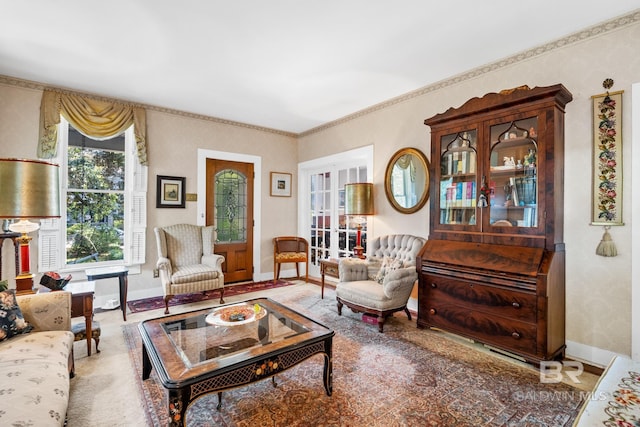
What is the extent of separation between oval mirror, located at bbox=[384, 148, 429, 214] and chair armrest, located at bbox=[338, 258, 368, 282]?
917mm

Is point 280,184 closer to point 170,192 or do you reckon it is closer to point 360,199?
point 170,192

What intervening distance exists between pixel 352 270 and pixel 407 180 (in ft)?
4.39

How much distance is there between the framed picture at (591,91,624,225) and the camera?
7.82 ft

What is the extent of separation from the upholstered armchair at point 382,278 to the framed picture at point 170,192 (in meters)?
2.66

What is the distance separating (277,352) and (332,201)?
3.63 metres

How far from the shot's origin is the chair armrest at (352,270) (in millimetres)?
3631

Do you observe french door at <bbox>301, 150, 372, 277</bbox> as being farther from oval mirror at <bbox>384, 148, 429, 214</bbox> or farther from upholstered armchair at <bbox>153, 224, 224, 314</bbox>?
upholstered armchair at <bbox>153, 224, 224, 314</bbox>

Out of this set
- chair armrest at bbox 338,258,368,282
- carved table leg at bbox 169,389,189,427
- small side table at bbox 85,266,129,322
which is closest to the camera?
carved table leg at bbox 169,389,189,427

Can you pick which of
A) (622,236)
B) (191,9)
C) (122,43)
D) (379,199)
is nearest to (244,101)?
(122,43)

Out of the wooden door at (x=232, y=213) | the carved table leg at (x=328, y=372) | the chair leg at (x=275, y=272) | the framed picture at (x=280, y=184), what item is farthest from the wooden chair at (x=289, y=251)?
the carved table leg at (x=328, y=372)

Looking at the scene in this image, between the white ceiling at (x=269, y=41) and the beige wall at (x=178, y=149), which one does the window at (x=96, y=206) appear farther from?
the white ceiling at (x=269, y=41)

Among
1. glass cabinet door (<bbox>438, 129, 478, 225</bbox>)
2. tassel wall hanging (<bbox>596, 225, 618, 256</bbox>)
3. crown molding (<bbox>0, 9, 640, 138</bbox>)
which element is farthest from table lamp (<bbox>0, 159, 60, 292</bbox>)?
tassel wall hanging (<bbox>596, 225, 618, 256</bbox>)

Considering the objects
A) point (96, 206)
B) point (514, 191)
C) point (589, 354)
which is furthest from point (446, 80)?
point (96, 206)

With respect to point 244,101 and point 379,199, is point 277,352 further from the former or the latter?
point 244,101
